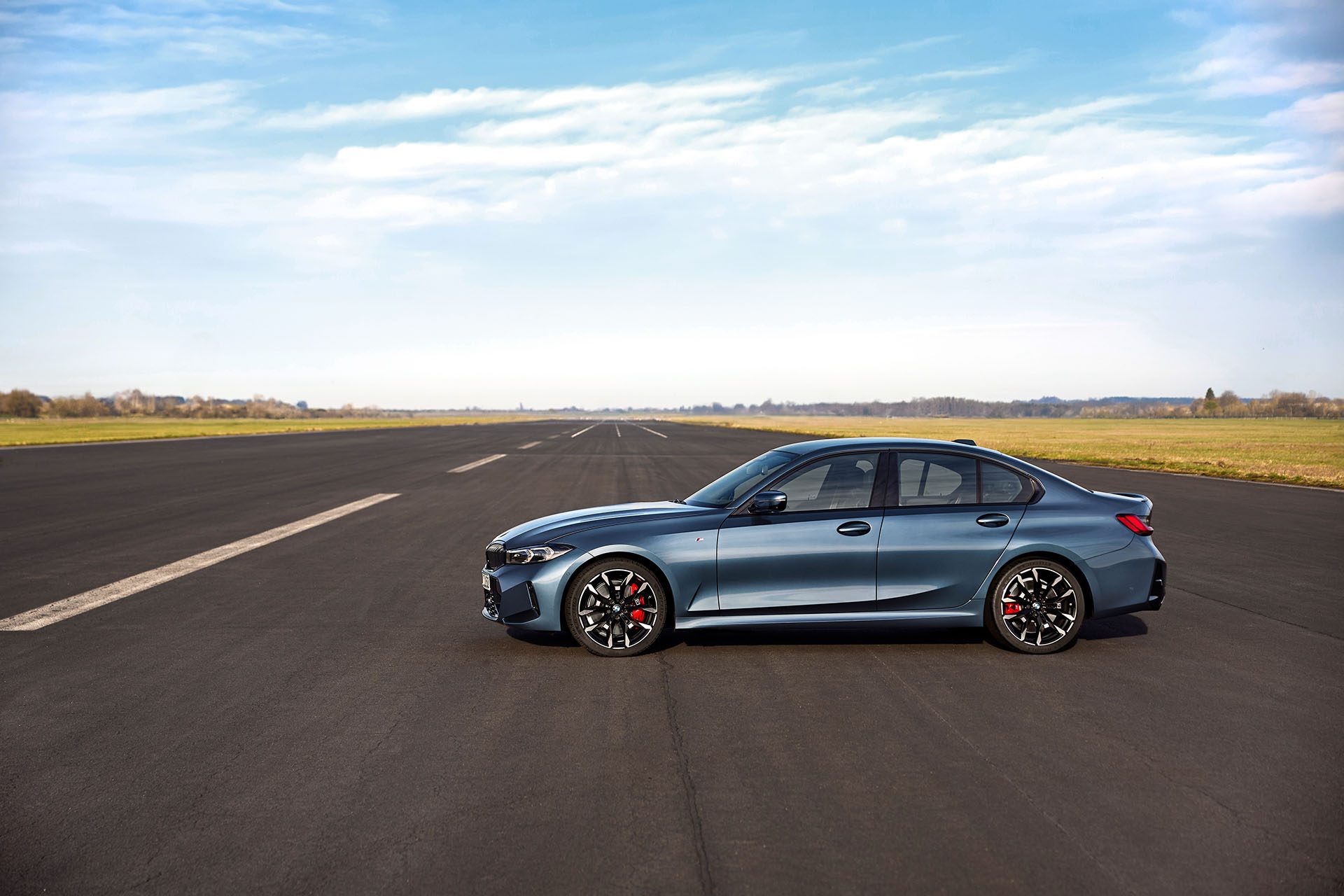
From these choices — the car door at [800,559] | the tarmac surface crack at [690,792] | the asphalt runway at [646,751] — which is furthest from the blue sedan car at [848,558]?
the tarmac surface crack at [690,792]

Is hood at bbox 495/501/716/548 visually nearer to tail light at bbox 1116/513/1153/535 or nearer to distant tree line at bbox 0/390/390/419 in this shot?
tail light at bbox 1116/513/1153/535

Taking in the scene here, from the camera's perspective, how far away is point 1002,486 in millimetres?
7047

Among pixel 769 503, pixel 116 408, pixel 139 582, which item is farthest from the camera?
pixel 116 408

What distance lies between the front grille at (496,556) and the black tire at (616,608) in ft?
1.95

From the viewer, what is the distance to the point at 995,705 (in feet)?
18.1

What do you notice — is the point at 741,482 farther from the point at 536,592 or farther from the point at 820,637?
the point at 536,592

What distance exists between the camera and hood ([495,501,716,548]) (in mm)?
6746

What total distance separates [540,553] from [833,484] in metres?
2.16

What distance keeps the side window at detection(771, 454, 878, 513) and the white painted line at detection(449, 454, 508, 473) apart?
20.1 m

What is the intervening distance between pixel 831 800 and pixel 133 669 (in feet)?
15.4

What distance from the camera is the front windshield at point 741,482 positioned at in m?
6.99

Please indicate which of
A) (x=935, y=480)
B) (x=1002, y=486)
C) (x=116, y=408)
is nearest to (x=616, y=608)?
(x=935, y=480)

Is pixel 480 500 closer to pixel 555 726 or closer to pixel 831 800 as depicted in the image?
pixel 555 726

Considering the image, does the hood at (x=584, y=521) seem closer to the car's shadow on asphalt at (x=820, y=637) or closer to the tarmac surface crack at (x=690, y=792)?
the car's shadow on asphalt at (x=820, y=637)
